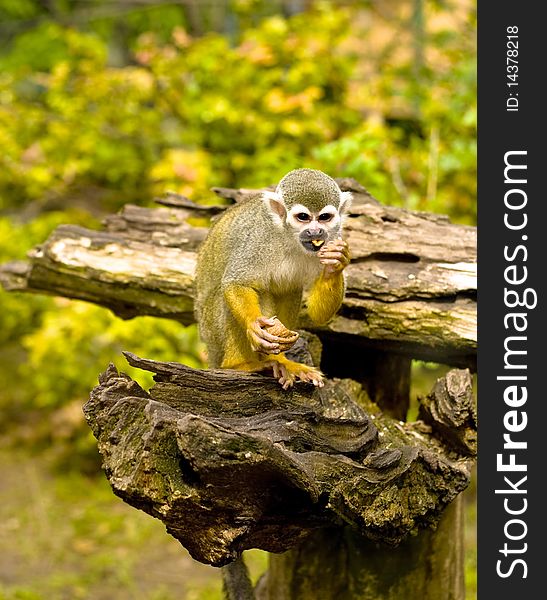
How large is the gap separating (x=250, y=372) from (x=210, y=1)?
18.7 ft

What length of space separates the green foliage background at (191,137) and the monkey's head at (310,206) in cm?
188

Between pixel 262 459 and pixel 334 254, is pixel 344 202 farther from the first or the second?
pixel 262 459

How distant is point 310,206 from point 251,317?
1.37 ft

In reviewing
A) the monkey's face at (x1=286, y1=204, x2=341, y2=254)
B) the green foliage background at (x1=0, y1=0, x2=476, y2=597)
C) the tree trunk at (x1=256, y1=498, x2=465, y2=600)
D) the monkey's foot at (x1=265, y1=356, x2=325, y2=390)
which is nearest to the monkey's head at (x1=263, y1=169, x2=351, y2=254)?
the monkey's face at (x1=286, y1=204, x2=341, y2=254)

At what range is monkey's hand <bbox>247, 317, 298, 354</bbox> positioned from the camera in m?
2.50

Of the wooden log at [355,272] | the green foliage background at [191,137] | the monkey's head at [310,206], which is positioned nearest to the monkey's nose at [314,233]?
the monkey's head at [310,206]

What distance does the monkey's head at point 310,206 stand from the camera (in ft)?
8.79

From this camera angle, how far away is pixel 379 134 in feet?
17.9

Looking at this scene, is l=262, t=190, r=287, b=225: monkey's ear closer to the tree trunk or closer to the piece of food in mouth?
the piece of food in mouth

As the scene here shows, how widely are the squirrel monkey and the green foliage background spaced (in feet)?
5.59

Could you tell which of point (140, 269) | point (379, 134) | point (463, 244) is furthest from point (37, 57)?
point (463, 244)

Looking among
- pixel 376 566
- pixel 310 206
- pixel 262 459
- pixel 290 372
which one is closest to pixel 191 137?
pixel 310 206

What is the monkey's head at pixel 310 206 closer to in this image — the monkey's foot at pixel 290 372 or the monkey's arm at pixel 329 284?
the monkey's arm at pixel 329 284

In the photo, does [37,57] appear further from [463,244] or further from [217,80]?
[463,244]
